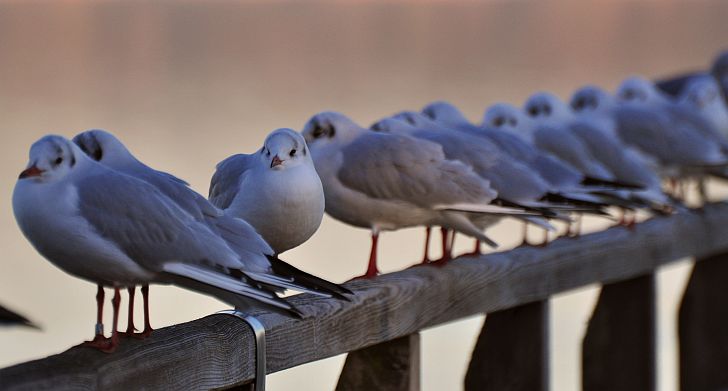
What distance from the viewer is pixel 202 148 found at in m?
19.5

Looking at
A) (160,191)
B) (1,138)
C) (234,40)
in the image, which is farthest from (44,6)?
(160,191)

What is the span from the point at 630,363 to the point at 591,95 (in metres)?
2.76

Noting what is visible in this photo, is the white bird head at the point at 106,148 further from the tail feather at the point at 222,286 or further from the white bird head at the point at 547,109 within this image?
the white bird head at the point at 547,109

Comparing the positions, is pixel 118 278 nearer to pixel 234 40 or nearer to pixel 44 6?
pixel 234 40

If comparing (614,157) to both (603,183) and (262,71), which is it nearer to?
(603,183)

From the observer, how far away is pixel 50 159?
3.39 metres

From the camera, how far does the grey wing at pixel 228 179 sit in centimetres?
420

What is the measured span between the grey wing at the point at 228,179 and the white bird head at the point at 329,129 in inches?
23.1

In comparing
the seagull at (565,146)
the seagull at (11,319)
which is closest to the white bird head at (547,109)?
the seagull at (565,146)

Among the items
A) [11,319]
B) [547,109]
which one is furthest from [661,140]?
[11,319]

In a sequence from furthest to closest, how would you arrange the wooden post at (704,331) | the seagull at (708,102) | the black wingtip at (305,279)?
1. the seagull at (708,102)
2. the wooden post at (704,331)
3. the black wingtip at (305,279)

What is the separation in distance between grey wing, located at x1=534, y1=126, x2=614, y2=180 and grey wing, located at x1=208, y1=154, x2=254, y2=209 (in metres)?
2.29

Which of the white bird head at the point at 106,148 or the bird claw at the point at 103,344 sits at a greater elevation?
the white bird head at the point at 106,148

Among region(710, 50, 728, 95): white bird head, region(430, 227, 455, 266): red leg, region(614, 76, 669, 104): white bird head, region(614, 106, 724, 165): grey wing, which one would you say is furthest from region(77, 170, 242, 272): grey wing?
region(710, 50, 728, 95): white bird head
